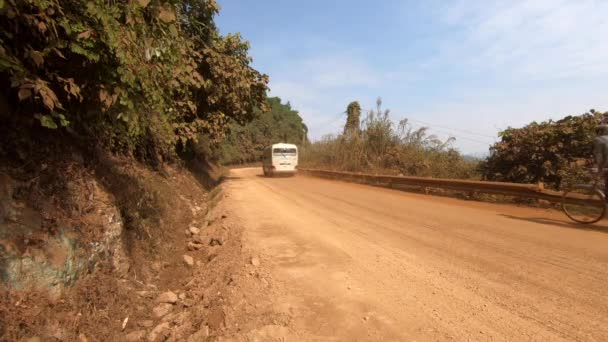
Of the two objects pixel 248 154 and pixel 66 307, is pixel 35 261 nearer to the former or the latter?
pixel 66 307

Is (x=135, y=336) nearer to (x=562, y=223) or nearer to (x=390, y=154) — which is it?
(x=562, y=223)

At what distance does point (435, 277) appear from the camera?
410cm

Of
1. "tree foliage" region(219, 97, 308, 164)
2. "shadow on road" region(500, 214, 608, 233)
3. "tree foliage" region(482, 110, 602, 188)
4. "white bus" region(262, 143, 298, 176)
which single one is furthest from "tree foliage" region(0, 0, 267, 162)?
"tree foliage" region(219, 97, 308, 164)

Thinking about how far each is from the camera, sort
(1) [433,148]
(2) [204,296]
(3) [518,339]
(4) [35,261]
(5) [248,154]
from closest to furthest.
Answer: (3) [518,339] < (4) [35,261] < (2) [204,296] < (1) [433,148] < (5) [248,154]

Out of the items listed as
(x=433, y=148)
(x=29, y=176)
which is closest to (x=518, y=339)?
(x=29, y=176)

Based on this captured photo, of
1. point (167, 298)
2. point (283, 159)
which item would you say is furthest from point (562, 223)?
point (283, 159)

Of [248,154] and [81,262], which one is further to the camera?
[248,154]

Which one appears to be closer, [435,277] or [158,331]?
[158,331]

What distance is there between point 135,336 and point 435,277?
344 centimetres

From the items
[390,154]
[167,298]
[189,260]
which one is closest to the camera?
[167,298]

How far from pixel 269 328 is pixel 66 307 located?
209 centimetres

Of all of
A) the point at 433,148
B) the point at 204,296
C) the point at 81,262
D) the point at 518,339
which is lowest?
the point at 204,296

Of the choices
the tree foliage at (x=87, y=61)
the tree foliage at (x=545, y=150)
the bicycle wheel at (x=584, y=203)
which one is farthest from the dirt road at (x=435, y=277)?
the tree foliage at (x=545, y=150)

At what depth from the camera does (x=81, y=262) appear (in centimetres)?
385
